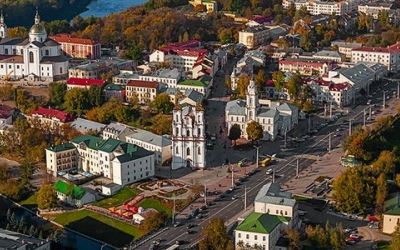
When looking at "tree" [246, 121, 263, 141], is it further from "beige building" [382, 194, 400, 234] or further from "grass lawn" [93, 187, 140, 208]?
Result: "beige building" [382, 194, 400, 234]

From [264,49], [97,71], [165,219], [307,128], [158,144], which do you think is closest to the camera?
[165,219]

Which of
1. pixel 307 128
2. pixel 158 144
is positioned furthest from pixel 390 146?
pixel 158 144

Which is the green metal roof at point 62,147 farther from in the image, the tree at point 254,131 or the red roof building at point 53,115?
the tree at point 254,131

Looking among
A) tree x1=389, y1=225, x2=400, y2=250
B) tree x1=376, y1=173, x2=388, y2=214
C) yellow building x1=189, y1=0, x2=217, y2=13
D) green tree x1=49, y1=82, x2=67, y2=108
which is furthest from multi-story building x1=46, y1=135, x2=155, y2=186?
yellow building x1=189, y1=0, x2=217, y2=13

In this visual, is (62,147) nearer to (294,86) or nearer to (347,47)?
(294,86)

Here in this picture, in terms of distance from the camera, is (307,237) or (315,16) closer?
(307,237)

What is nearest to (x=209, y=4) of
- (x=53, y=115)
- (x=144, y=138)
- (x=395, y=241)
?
(x=53, y=115)

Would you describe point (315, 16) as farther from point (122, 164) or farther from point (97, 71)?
point (122, 164)
